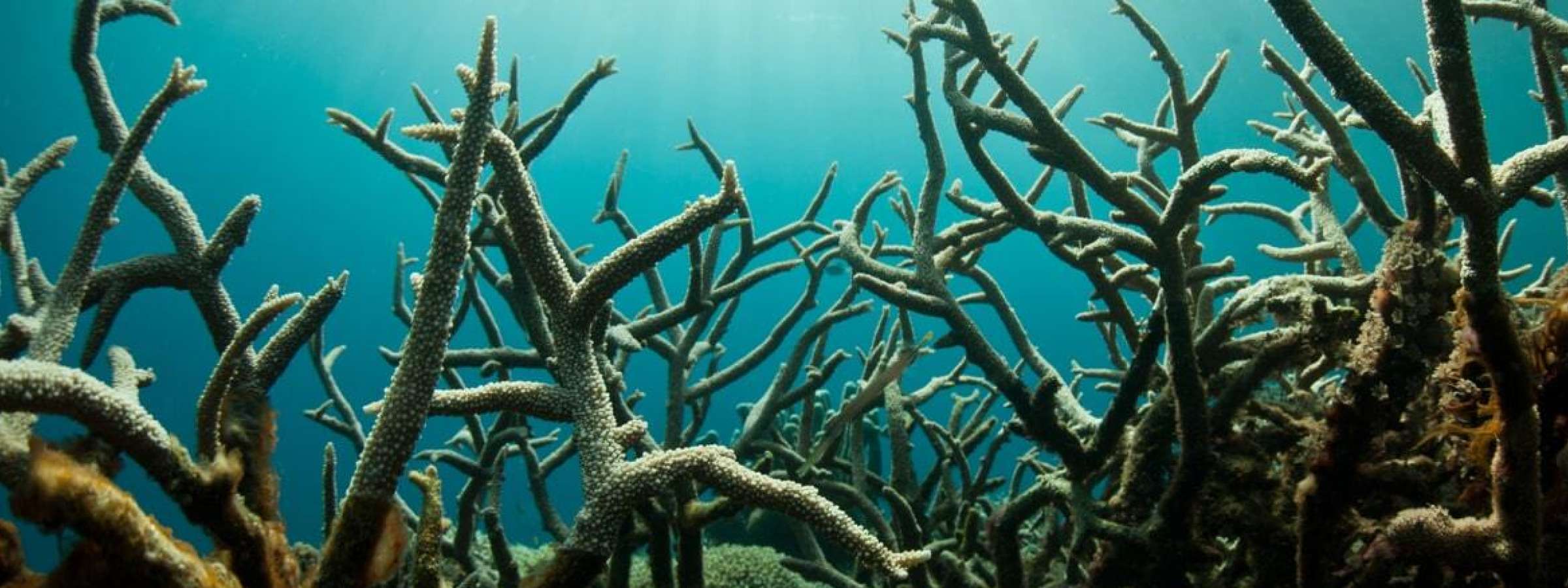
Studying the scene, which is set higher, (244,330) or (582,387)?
(244,330)

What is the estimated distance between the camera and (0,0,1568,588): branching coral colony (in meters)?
1.55

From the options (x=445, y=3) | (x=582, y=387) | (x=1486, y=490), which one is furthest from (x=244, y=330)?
(x=445, y=3)

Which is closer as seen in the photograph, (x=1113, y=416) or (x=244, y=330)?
(x=244, y=330)

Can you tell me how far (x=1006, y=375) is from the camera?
2.82m

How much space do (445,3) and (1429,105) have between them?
4210cm

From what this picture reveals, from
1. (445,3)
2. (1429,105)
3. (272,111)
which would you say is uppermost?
(272,111)

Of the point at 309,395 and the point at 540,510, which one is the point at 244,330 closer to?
the point at 540,510

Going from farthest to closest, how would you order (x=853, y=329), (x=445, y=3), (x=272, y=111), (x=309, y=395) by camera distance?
(x=853, y=329) < (x=309, y=395) < (x=272, y=111) < (x=445, y=3)

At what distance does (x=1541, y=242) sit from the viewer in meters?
50.0

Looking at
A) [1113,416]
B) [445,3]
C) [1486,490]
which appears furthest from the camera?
[445,3]

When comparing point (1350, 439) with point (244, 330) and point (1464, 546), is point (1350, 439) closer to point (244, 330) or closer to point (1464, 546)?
point (1464, 546)

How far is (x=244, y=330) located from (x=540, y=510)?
106 inches

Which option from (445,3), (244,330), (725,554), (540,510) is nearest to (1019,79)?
(244,330)

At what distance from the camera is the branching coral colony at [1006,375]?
1.55 m
